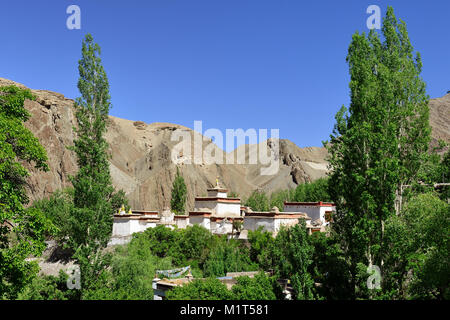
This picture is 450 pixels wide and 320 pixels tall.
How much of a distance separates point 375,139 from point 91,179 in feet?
36.1

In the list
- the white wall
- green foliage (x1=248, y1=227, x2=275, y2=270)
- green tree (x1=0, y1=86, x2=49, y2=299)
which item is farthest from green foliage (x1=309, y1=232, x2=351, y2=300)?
green tree (x1=0, y1=86, x2=49, y2=299)

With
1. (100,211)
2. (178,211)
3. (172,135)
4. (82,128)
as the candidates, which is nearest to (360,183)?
(100,211)

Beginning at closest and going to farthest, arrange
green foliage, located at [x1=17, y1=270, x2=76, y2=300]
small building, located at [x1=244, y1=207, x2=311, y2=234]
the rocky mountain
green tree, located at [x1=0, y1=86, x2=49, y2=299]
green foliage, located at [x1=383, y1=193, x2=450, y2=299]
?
green tree, located at [x1=0, y1=86, x2=49, y2=299] < green foliage, located at [x1=383, y1=193, x2=450, y2=299] < green foliage, located at [x1=17, y1=270, x2=76, y2=300] < small building, located at [x1=244, y1=207, x2=311, y2=234] < the rocky mountain

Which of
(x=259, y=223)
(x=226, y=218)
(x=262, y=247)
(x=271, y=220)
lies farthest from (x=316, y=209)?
(x=226, y=218)

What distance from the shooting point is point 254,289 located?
13.7m

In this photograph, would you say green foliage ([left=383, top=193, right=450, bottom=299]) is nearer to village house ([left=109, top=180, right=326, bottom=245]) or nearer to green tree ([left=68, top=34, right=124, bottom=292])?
village house ([left=109, top=180, right=326, bottom=245])

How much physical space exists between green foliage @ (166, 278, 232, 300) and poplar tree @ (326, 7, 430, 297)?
4269 mm

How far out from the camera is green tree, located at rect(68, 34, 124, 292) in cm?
1562

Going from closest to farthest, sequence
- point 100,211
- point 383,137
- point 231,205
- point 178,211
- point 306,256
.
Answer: point 383,137, point 306,256, point 100,211, point 231,205, point 178,211

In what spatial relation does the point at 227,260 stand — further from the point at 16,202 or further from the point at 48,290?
the point at 16,202

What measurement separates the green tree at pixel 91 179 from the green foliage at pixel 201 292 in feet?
13.3

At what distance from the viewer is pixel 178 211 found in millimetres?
36938

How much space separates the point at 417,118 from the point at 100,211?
1263cm
